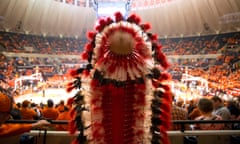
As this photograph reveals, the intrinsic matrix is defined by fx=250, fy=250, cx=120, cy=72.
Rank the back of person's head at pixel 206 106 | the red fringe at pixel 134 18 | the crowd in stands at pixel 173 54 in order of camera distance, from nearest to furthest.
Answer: the red fringe at pixel 134 18
the back of person's head at pixel 206 106
the crowd in stands at pixel 173 54

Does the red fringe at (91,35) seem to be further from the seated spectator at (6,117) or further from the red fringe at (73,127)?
the seated spectator at (6,117)

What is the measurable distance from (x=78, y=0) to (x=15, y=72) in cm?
722

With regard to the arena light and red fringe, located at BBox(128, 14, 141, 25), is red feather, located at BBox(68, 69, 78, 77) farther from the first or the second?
the arena light

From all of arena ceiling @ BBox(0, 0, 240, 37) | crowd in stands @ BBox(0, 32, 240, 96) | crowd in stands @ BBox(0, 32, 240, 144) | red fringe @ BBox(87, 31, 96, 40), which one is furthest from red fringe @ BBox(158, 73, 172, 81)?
arena ceiling @ BBox(0, 0, 240, 37)

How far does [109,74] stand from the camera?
49.6 inches

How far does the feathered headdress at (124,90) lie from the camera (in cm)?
125

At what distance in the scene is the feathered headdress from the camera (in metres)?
1.25

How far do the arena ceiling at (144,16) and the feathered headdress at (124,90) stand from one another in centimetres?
1372

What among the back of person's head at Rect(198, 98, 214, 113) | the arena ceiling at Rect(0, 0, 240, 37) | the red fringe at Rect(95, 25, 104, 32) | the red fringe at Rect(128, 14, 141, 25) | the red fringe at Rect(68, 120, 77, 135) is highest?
the arena ceiling at Rect(0, 0, 240, 37)

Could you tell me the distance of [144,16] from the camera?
19234mm

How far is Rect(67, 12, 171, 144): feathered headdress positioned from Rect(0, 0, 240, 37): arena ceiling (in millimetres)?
13716

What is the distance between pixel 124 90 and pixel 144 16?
1858cm

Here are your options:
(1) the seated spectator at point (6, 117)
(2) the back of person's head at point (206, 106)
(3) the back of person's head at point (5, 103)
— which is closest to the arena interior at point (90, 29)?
(2) the back of person's head at point (206, 106)

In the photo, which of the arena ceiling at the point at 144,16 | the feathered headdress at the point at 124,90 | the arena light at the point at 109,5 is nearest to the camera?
the feathered headdress at the point at 124,90
